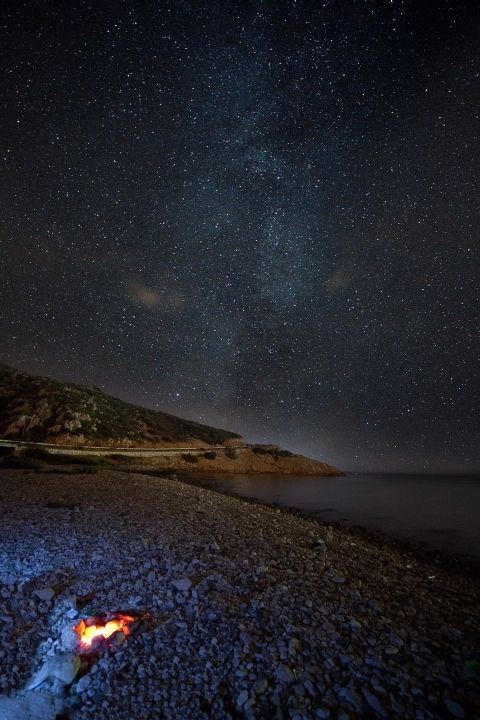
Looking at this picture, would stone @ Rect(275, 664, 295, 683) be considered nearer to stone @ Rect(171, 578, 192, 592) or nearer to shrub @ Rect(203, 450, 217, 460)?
stone @ Rect(171, 578, 192, 592)

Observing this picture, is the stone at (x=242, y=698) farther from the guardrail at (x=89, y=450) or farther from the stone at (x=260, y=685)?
the guardrail at (x=89, y=450)

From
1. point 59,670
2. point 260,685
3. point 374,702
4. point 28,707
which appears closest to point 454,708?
point 374,702

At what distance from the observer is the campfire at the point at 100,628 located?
17.1ft

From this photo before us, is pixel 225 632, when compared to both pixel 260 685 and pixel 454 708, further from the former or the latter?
pixel 454 708

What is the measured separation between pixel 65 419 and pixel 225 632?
5947 cm

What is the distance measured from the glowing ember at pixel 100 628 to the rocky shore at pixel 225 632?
170 mm

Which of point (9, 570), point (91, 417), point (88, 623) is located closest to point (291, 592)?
point (88, 623)

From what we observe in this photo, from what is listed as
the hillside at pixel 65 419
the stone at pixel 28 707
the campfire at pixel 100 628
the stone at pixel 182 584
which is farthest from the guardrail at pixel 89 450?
the stone at pixel 28 707

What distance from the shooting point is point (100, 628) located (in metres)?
5.43

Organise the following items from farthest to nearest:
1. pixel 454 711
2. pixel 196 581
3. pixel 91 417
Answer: pixel 91 417, pixel 196 581, pixel 454 711

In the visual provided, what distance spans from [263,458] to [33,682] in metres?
77.8

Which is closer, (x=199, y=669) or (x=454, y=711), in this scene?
(x=454, y=711)

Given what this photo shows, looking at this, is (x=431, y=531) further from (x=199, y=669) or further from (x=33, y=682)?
(x=33, y=682)

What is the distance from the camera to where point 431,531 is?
2056 cm
